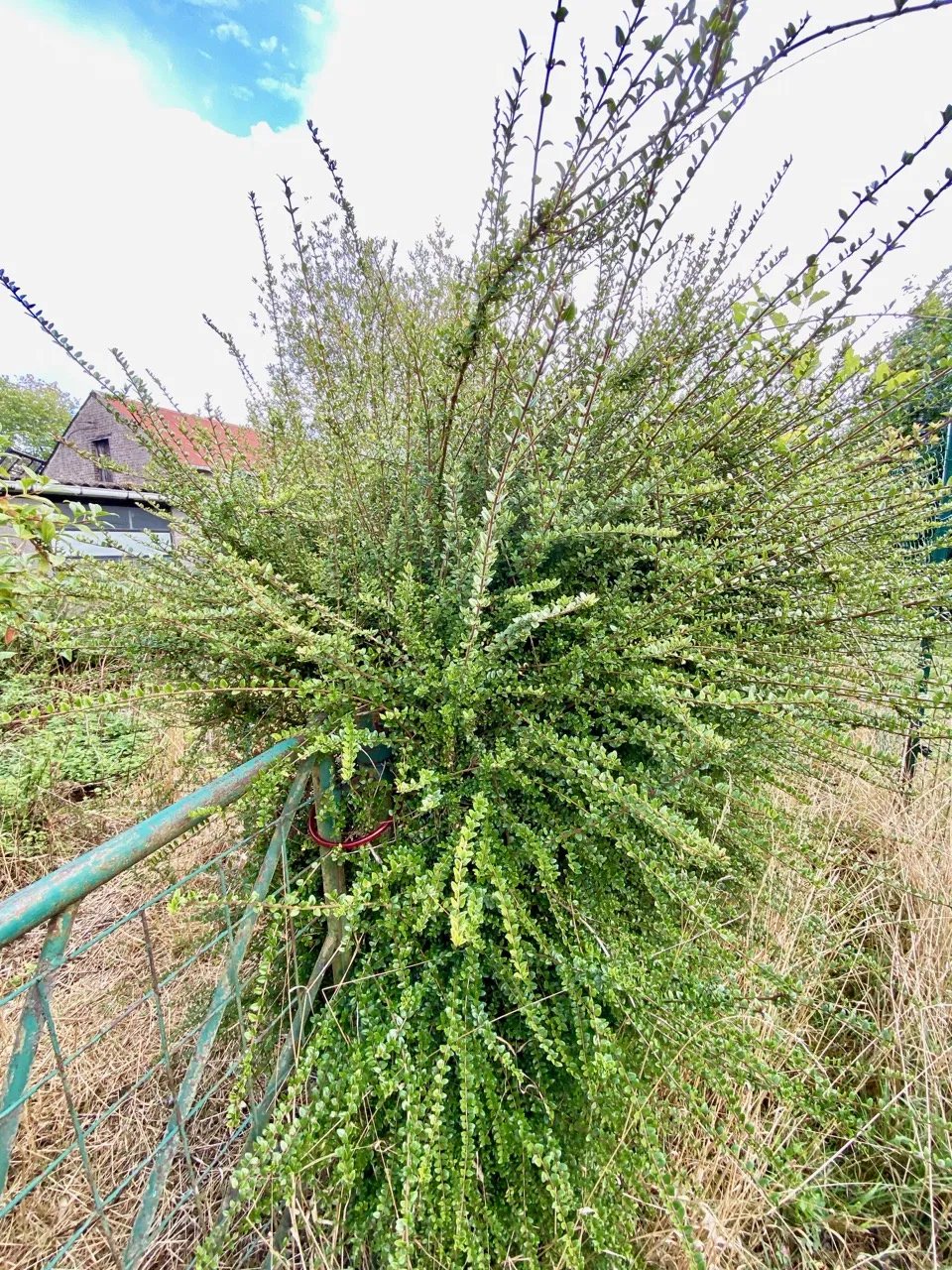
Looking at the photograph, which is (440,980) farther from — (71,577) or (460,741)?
(71,577)

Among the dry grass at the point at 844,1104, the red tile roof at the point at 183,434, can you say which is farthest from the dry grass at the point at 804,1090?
the red tile roof at the point at 183,434

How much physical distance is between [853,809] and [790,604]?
1.34 m

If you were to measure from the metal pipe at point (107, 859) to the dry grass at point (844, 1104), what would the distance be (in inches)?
43.5

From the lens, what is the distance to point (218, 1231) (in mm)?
832

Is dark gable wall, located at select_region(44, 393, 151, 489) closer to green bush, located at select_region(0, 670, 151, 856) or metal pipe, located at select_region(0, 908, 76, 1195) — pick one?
green bush, located at select_region(0, 670, 151, 856)

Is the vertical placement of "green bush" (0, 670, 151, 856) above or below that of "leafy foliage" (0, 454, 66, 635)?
below

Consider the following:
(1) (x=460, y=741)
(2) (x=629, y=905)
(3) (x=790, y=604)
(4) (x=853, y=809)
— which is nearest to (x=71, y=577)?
(1) (x=460, y=741)

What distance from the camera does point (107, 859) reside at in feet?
2.30

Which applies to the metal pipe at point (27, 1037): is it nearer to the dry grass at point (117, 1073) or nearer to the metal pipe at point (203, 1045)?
the dry grass at point (117, 1073)

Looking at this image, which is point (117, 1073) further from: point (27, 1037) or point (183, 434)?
point (183, 434)

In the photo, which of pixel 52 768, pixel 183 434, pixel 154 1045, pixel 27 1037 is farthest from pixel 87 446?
pixel 27 1037

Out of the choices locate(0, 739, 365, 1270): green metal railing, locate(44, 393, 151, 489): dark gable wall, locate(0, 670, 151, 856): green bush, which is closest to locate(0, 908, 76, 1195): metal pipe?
locate(0, 739, 365, 1270): green metal railing

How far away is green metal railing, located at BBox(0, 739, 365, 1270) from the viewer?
67 centimetres

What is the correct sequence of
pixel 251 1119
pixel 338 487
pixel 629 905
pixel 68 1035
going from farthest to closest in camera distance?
pixel 68 1035
pixel 338 487
pixel 629 905
pixel 251 1119
